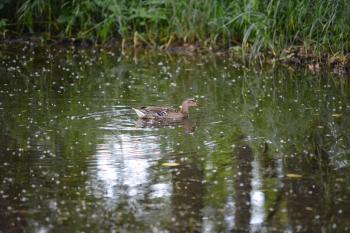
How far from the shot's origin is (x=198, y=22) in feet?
54.4

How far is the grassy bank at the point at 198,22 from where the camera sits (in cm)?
1453

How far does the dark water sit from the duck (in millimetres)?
166

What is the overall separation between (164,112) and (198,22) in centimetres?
543

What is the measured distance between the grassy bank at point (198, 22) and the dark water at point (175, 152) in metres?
0.70

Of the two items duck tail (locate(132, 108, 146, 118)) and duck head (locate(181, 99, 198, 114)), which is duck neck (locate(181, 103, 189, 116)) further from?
duck tail (locate(132, 108, 146, 118))

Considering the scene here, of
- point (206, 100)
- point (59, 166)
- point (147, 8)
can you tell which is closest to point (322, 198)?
point (59, 166)

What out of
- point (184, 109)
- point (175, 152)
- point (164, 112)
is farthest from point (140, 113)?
point (175, 152)

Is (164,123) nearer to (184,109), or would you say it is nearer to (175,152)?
(184,109)

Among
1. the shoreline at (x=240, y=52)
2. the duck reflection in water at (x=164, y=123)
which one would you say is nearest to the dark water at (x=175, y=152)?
the duck reflection in water at (x=164, y=123)

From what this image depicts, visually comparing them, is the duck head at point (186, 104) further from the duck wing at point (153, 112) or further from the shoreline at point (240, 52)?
the shoreline at point (240, 52)

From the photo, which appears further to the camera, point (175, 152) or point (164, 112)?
point (164, 112)

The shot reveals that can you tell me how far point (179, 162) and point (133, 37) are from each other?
26.8 feet

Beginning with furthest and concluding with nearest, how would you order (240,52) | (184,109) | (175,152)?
(240,52), (184,109), (175,152)

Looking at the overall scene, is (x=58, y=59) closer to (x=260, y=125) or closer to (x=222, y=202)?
(x=260, y=125)
